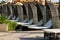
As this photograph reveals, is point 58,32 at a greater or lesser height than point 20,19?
greater

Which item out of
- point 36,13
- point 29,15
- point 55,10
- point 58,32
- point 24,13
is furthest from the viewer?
point 24,13

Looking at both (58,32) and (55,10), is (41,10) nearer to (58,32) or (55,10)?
(55,10)

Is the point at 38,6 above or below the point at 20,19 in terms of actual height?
above

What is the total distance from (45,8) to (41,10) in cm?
73

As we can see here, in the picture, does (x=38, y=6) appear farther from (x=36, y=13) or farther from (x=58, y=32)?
(x=58, y=32)

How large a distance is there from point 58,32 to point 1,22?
5.69m

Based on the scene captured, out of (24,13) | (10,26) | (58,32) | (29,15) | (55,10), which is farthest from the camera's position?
(24,13)

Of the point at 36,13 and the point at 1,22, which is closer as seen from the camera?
the point at 1,22

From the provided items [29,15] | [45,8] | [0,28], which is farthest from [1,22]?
[29,15]

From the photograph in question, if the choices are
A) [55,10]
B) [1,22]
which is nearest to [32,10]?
[55,10]

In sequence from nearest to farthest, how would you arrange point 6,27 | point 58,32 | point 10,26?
point 58,32 → point 6,27 → point 10,26

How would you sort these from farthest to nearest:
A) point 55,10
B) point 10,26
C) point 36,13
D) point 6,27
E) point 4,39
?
point 36,13
point 55,10
point 10,26
point 6,27
point 4,39

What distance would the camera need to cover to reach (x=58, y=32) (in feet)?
26.7

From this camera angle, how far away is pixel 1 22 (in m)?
13.2
